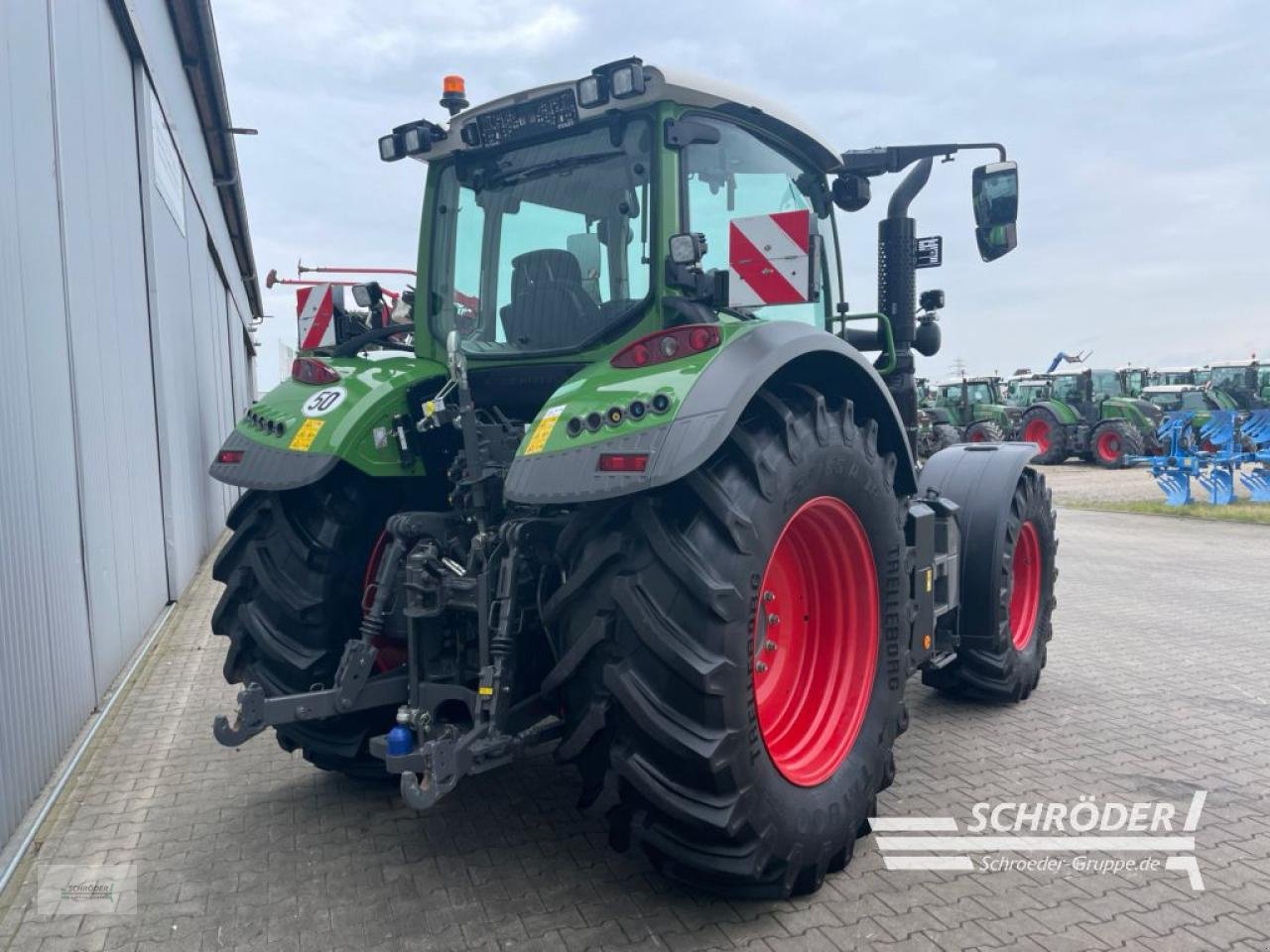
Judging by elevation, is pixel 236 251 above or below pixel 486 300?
above

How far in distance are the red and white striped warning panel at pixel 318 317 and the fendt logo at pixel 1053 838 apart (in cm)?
300

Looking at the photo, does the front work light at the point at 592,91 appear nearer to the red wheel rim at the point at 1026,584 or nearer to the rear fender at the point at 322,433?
the rear fender at the point at 322,433

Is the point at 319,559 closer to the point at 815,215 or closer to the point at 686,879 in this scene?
the point at 686,879

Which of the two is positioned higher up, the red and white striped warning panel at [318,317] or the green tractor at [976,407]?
the red and white striped warning panel at [318,317]

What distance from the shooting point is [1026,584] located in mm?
4973

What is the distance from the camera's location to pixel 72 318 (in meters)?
4.66

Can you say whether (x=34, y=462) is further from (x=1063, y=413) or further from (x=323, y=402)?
(x=1063, y=413)

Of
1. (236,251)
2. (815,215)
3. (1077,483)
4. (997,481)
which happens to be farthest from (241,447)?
(1077,483)

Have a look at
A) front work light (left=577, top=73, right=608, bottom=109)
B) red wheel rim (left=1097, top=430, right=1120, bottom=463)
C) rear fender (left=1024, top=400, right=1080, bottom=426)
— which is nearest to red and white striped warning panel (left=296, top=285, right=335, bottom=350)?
front work light (left=577, top=73, right=608, bottom=109)

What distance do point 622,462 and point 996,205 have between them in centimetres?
256

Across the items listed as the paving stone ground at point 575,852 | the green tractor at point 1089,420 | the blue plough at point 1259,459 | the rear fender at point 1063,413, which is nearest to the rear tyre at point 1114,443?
the green tractor at point 1089,420

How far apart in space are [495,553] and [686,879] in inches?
42.5

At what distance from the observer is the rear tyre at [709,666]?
238 centimetres

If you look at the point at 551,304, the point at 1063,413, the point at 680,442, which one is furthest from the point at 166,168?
the point at 1063,413
